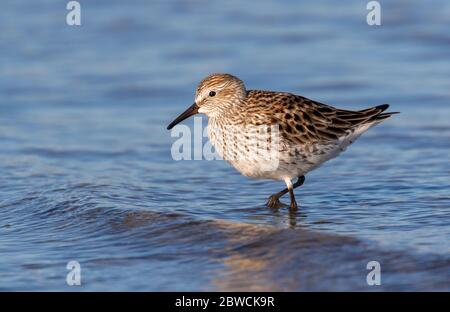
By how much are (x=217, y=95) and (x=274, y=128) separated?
867mm

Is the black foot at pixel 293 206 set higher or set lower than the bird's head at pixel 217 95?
lower

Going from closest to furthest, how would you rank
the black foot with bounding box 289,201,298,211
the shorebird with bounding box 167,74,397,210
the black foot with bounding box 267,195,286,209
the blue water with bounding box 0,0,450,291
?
the blue water with bounding box 0,0,450,291 < the shorebird with bounding box 167,74,397,210 < the black foot with bounding box 289,201,298,211 < the black foot with bounding box 267,195,286,209

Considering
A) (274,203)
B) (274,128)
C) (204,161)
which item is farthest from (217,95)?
(204,161)

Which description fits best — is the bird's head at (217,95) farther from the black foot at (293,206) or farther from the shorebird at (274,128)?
the black foot at (293,206)

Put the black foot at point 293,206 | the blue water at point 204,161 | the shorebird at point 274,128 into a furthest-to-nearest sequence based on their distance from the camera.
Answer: the black foot at point 293,206 → the shorebird at point 274,128 → the blue water at point 204,161

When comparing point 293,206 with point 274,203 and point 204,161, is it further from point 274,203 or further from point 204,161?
point 204,161

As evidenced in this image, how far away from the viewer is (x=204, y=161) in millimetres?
12984

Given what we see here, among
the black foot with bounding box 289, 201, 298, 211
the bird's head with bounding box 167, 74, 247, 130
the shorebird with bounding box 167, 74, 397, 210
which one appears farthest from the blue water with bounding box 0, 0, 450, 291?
the bird's head with bounding box 167, 74, 247, 130

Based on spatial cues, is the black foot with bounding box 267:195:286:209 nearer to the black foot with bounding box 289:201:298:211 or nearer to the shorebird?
the shorebird

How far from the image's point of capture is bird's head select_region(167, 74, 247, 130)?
34.8 feet

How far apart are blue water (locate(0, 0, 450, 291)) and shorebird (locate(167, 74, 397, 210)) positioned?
22.2 inches

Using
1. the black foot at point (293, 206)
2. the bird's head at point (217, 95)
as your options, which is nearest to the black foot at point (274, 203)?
the black foot at point (293, 206)

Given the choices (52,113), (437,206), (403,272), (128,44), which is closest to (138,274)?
(403,272)

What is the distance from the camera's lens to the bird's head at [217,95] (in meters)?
10.6
